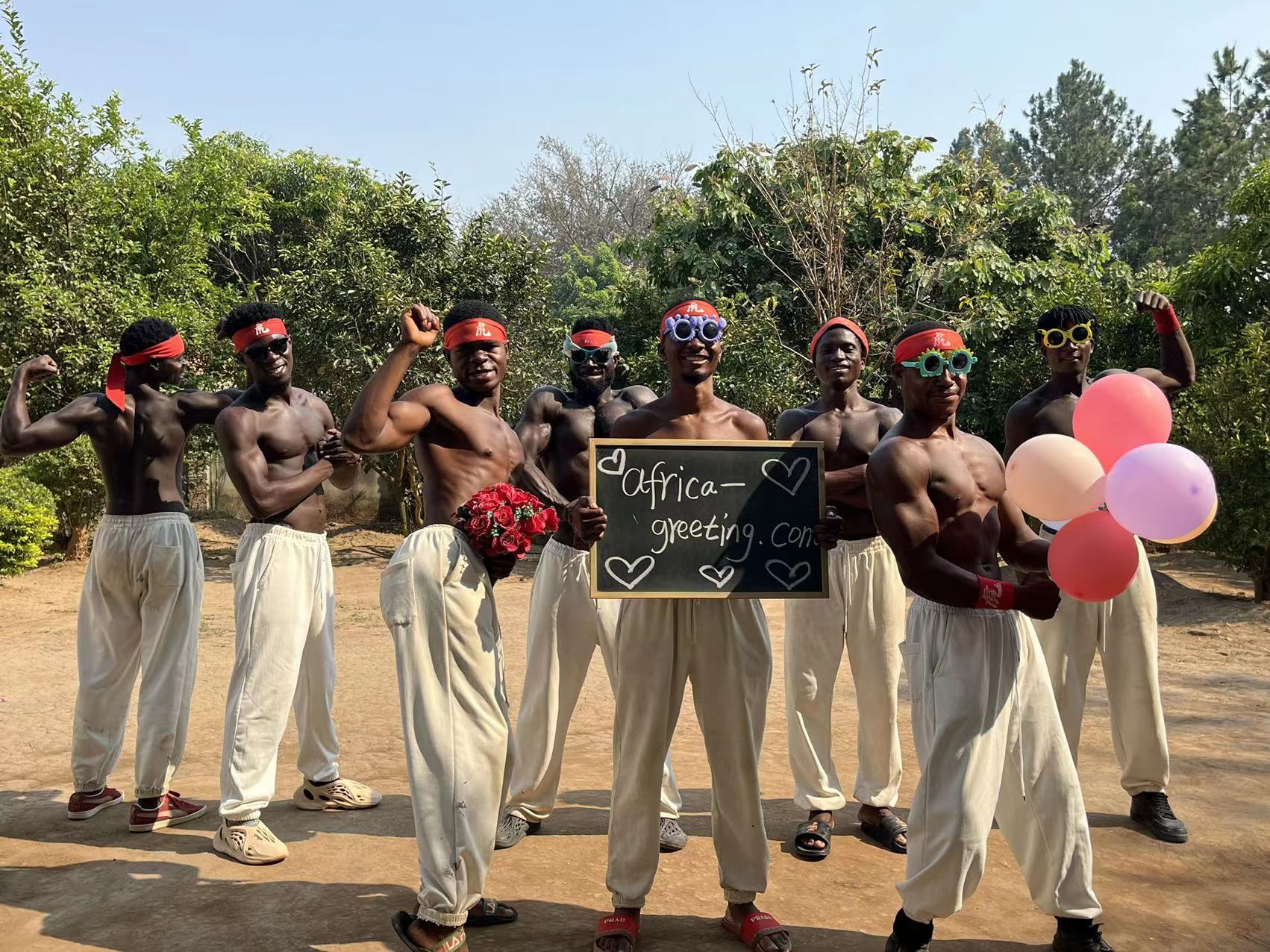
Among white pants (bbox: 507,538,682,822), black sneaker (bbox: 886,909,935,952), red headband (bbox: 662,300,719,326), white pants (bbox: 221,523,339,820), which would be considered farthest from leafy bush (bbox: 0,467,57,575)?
black sneaker (bbox: 886,909,935,952)

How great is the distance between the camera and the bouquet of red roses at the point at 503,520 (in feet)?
12.7

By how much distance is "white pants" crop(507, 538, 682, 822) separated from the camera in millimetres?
5164

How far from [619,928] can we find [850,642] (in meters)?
1.98

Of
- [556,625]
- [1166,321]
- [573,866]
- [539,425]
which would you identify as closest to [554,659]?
[556,625]

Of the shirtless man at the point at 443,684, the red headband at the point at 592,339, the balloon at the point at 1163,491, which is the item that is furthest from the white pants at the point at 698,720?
the red headband at the point at 592,339

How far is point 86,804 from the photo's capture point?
5355 millimetres

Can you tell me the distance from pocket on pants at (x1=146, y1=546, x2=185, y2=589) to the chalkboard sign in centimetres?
262

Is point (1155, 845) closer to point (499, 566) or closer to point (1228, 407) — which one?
point (499, 566)

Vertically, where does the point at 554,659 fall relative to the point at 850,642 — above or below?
below

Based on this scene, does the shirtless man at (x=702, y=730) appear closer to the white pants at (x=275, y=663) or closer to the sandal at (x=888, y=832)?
the sandal at (x=888, y=832)

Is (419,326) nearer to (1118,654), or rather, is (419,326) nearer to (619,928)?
(619,928)

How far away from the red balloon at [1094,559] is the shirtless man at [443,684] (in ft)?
5.40

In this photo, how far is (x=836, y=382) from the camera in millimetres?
5371

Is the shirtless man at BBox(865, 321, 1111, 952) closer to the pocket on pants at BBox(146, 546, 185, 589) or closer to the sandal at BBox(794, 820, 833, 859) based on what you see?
the sandal at BBox(794, 820, 833, 859)
